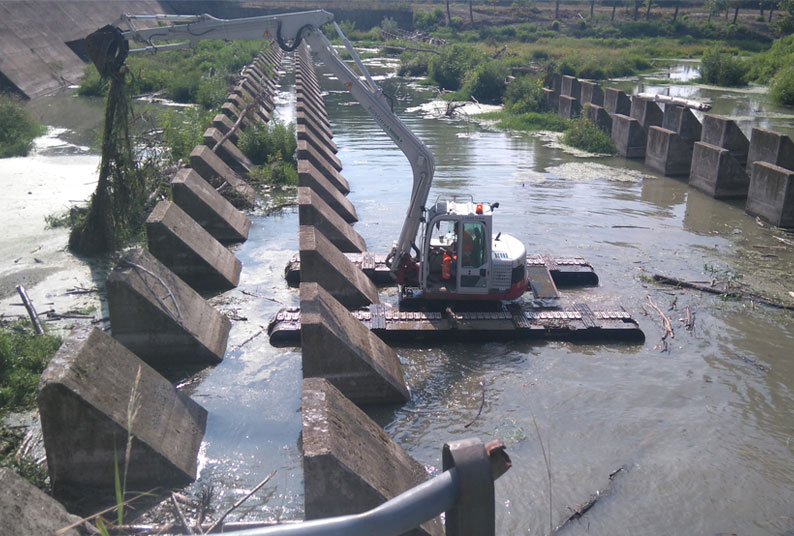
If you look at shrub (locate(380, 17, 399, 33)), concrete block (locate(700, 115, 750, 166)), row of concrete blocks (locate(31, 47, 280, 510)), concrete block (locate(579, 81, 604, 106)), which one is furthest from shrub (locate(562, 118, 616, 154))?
shrub (locate(380, 17, 399, 33))

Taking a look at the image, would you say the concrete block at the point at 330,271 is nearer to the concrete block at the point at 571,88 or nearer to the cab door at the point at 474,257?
the cab door at the point at 474,257

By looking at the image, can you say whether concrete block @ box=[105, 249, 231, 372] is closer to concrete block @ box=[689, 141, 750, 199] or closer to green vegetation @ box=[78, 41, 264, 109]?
green vegetation @ box=[78, 41, 264, 109]

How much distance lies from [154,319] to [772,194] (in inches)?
614

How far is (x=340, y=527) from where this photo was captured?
5.41ft

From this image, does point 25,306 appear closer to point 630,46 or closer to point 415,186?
point 415,186

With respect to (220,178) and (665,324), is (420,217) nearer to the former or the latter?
(665,324)

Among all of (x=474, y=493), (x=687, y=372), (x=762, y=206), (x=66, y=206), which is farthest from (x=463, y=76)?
(x=474, y=493)

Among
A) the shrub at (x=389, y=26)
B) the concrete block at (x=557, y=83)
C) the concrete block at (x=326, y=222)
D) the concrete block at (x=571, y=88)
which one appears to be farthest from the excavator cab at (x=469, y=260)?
the shrub at (x=389, y=26)

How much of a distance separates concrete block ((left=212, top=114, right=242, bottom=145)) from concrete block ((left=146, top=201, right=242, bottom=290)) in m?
9.65

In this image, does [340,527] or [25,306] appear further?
[25,306]

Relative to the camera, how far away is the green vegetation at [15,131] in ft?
73.7

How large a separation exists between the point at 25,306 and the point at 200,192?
5290mm

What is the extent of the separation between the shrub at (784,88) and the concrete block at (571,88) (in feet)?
35.2

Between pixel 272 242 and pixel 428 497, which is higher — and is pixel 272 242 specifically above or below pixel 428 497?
below
